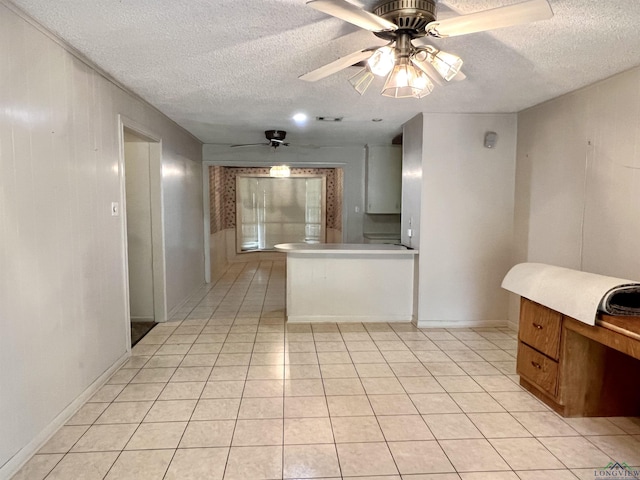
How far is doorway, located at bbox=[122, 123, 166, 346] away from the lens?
3938mm

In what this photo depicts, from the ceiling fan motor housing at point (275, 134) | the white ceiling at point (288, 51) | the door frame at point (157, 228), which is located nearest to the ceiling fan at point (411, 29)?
the white ceiling at point (288, 51)

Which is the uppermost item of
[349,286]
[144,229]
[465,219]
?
[465,219]

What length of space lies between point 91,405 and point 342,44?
8.92 feet

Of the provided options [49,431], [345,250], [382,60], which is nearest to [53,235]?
[49,431]

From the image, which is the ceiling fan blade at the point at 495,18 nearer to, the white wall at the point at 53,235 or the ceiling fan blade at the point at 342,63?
the ceiling fan blade at the point at 342,63

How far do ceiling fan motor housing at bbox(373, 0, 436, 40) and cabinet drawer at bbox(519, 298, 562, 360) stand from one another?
1849 millimetres

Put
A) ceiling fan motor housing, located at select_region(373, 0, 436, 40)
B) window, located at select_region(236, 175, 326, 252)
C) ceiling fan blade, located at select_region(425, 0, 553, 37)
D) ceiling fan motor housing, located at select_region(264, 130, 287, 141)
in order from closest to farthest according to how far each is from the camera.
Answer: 1. ceiling fan blade, located at select_region(425, 0, 553, 37)
2. ceiling fan motor housing, located at select_region(373, 0, 436, 40)
3. ceiling fan motor housing, located at select_region(264, 130, 287, 141)
4. window, located at select_region(236, 175, 326, 252)

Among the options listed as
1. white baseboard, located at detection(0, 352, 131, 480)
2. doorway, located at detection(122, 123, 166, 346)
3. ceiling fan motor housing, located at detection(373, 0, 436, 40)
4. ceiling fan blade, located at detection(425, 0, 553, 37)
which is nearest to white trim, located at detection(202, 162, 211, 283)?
doorway, located at detection(122, 123, 166, 346)

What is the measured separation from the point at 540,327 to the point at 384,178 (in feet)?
12.0

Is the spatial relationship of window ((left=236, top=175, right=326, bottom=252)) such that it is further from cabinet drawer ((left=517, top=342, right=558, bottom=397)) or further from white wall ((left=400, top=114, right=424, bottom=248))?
cabinet drawer ((left=517, top=342, right=558, bottom=397))

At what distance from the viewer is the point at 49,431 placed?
2076mm

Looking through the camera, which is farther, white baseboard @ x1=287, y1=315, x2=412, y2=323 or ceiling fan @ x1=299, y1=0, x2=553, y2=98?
white baseboard @ x1=287, y1=315, x2=412, y2=323

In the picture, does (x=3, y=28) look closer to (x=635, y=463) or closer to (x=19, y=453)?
(x=19, y=453)

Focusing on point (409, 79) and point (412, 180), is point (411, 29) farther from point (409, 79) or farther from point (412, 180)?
point (412, 180)
